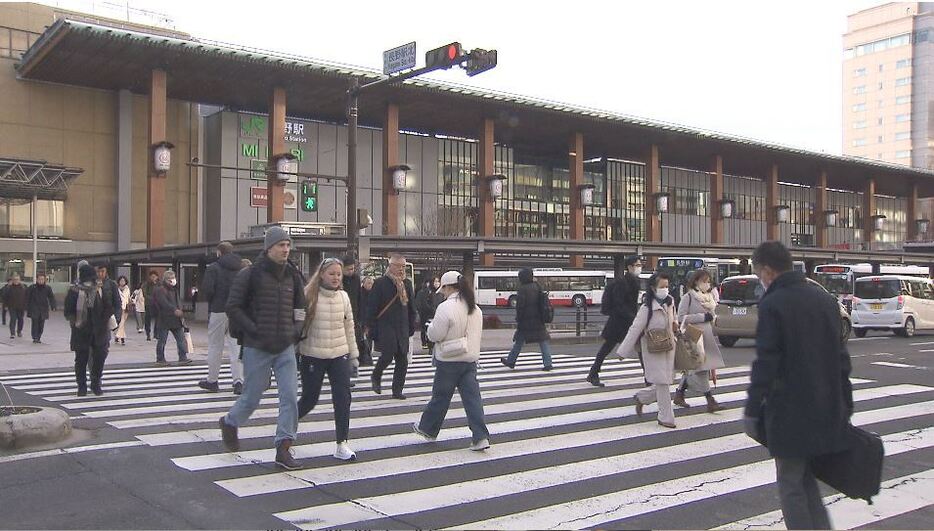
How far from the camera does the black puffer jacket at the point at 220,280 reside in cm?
1029

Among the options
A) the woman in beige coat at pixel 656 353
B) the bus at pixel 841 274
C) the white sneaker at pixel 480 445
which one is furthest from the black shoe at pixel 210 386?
the bus at pixel 841 274

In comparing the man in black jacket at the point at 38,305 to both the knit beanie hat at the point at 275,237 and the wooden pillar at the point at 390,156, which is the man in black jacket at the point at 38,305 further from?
the wooden pillar at the point at 390,156

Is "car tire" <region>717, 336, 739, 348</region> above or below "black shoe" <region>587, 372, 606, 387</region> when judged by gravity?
below

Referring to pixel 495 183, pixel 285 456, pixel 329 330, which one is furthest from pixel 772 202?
pixel 285 456

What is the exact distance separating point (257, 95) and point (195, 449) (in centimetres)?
4487

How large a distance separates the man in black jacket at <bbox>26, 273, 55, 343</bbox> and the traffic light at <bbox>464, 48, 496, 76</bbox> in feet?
44.4

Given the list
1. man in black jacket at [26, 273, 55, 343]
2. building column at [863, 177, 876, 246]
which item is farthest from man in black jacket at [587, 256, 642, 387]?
building column at [863, 177, 876, 246]

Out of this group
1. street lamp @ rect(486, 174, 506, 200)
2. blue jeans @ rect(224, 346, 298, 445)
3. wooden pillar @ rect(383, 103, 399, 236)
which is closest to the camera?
blue jeans @ rect(224, 346, 298, 445)

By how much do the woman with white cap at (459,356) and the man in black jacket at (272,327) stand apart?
4.25ft

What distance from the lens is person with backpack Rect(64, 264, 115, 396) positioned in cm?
1030

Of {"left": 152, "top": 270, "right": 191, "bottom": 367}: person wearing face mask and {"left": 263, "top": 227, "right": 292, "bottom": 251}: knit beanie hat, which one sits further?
{"left": 152, "top": 270, "right": 191, "bottom": 367}: person wearing face mask

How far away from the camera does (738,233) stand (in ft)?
262

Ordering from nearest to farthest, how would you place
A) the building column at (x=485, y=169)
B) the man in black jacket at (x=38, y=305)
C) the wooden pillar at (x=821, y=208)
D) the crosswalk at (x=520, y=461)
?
1. the crosswalk at (x=520, y=461)
2. the man in black jacket at (x=38, y=305)
3. the building column at (x=485, y=169)
4. the wooden pillar at (x=821, y=208)

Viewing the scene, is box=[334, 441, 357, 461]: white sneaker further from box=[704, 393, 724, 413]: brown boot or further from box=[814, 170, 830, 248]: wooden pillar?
box=[814, 170, 830, 248]: wooden pillar
